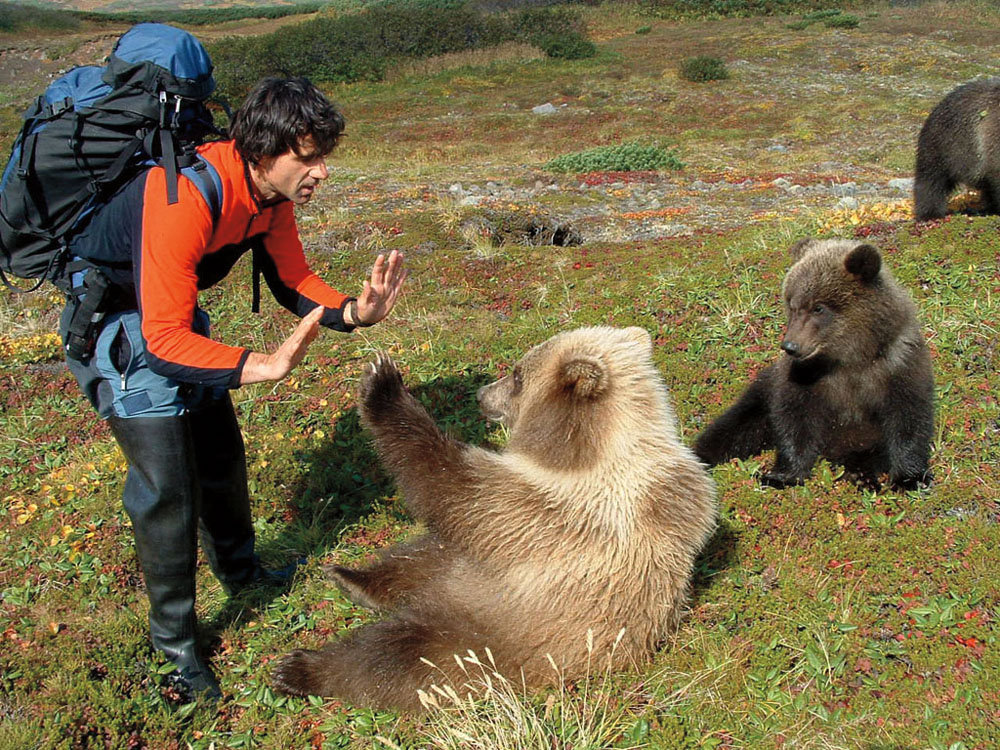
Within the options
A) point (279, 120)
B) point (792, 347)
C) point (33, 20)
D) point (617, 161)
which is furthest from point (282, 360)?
point (33, 20)

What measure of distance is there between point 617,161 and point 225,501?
16.4 meters

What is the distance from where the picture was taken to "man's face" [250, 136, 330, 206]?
3834 millimetres

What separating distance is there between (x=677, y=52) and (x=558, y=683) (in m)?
38.4

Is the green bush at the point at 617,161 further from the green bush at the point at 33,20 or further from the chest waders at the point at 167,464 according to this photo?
the green bush at the point at 33,20

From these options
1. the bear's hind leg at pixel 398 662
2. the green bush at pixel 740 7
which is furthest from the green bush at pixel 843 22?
the bear's hind leg at pixel 398 662

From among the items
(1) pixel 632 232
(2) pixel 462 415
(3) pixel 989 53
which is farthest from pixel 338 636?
(3) pixel 989 53

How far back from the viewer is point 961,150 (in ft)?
32.3

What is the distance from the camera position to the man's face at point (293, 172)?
3834mm

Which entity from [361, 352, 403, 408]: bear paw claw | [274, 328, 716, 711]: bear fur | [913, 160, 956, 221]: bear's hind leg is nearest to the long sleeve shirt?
[361, 352, 403, 408]: bear paw claw

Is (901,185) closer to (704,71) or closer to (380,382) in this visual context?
(380,382)

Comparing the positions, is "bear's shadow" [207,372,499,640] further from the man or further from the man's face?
the man's face

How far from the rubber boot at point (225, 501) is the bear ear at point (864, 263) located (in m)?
4.13

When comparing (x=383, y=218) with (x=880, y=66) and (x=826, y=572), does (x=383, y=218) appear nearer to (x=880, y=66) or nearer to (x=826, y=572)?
(x=826, y=572)

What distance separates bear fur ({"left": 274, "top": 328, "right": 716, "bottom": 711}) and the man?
84 cm
